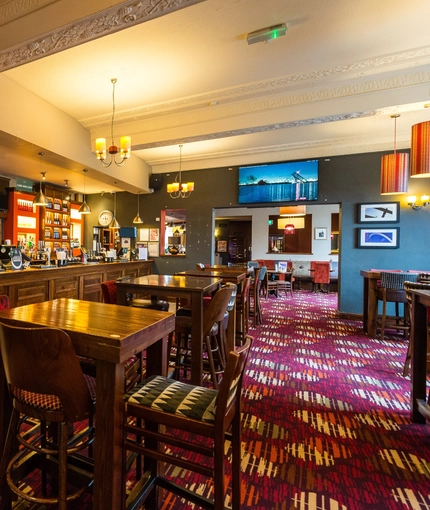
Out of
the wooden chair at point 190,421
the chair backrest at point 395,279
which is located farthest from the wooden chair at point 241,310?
the wooden chair at point 190,421

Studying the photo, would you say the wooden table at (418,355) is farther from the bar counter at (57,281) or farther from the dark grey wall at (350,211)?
the bar counter at (57,281)

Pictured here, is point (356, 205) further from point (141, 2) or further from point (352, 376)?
point (141, 2)

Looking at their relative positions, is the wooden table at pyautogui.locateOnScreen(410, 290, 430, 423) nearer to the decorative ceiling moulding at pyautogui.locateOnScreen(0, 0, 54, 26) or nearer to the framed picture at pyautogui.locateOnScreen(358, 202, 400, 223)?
the framed picture at pyautogui.locateOnScreen(358, 202, 400, 223)

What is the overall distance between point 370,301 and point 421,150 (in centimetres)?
250

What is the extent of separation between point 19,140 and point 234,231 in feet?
32.1

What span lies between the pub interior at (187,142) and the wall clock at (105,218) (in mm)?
109

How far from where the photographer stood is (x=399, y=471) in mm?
1739

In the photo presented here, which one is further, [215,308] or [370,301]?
[370,301]

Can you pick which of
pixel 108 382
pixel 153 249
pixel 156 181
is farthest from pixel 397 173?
pixel 153 249

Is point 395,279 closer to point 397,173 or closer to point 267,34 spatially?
point 397,173

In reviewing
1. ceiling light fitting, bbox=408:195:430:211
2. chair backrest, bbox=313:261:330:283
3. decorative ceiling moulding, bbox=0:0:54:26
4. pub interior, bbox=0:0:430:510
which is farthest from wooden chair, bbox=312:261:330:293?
decorative ceiling moulding, bbox=0:0:54:26

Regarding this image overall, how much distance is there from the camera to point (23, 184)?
742 centimetres

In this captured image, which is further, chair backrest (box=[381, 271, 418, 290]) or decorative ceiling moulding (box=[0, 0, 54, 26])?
chair backrest (box=[381, 271, 418, 290])

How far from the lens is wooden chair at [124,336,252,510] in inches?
43.2
